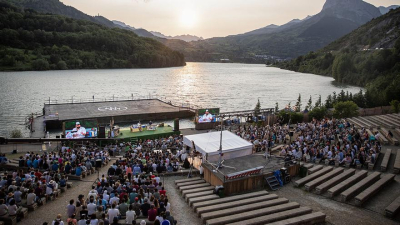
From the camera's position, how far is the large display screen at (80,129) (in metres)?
30.2

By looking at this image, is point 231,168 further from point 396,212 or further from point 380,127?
point 380,127

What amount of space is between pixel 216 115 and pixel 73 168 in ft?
81.7

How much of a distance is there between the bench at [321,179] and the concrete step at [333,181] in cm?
34

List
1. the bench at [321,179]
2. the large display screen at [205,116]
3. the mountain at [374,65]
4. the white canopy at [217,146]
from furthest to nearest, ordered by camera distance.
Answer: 1. the mountain at [374,65]
2. the large display screen at [205,116]
3. the white canopy at [217,146]
4. the bench at [321,179]

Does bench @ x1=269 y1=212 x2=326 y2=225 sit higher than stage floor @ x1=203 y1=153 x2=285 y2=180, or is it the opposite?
stage floor @ x1=203 y1=153 x2=285 y2=180

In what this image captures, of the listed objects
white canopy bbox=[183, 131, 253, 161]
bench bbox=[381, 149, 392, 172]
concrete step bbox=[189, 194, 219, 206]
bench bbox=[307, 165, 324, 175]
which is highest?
white canopy bbox=[183, 131, 253, 161]

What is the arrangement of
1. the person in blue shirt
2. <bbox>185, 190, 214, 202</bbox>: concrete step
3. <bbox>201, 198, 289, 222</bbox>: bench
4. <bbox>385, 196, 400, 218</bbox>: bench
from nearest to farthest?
1. <bbox>201, 198, 289, 222</bbox>: bench
2. <bbox>385, 196, 400, 218</bbox>: bench
3. <bbox>185, 190, 214, 202</bbox>: concrete step
4. the person in blue shirt

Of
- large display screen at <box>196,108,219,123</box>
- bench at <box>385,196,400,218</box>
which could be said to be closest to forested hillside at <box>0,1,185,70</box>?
large display screen at <box>196,108,219,123</box>

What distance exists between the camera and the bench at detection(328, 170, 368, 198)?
13.9m

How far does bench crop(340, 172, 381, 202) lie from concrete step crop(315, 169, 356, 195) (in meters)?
0.92

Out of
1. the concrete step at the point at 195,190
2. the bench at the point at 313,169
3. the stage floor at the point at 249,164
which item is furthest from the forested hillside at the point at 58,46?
the bench at the point at 313,169

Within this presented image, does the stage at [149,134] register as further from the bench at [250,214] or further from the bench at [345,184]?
the bench at [345,184]

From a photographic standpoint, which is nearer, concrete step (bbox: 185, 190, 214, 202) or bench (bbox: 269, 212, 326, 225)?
bench (bbox: 269, 212, 326, 225)

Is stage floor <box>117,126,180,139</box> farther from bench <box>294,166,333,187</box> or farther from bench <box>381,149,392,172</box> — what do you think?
bench <box>381,149,392,172</box>
